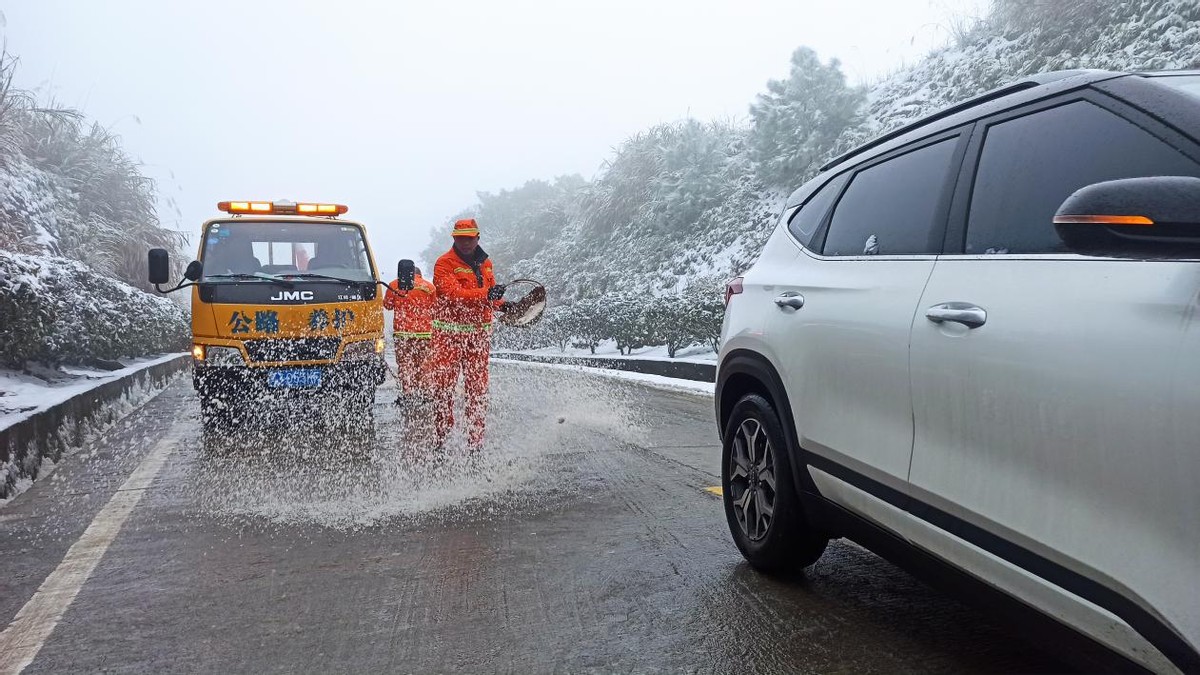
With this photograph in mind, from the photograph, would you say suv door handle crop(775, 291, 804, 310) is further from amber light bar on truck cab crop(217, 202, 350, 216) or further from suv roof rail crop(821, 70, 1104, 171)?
amber light bar on truck cab crop(217, 202, 350, 216)

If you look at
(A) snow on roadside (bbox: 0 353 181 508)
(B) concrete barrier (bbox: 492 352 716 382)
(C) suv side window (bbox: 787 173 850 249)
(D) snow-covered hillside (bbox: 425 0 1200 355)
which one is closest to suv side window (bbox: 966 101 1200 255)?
(C) suv side window (bbox: 787 173 850 249)

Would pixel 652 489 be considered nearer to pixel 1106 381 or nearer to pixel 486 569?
pixel 486 569

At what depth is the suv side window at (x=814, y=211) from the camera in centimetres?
362

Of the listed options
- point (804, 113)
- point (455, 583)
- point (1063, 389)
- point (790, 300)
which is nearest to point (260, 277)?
point (455, 583)

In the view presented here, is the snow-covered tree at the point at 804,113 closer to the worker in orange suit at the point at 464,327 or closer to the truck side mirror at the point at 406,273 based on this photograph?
the truck side mirror at the point at 406,273

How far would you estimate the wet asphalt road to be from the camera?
2826 mm

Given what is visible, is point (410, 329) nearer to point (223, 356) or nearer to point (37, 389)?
point (223, 356)

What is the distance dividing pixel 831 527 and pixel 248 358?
20.0 feet

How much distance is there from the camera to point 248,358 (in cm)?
765

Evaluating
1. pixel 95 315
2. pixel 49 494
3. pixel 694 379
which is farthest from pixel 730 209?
pixel 49 494

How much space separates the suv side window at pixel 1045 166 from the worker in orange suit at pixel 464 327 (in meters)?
4.61

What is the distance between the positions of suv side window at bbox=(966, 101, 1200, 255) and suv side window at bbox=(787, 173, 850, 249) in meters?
1.03

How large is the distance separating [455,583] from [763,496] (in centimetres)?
136

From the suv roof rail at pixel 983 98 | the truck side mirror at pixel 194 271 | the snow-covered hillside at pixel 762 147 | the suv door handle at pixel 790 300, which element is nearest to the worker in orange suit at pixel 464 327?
the truck side mirror at pixel 194 271
